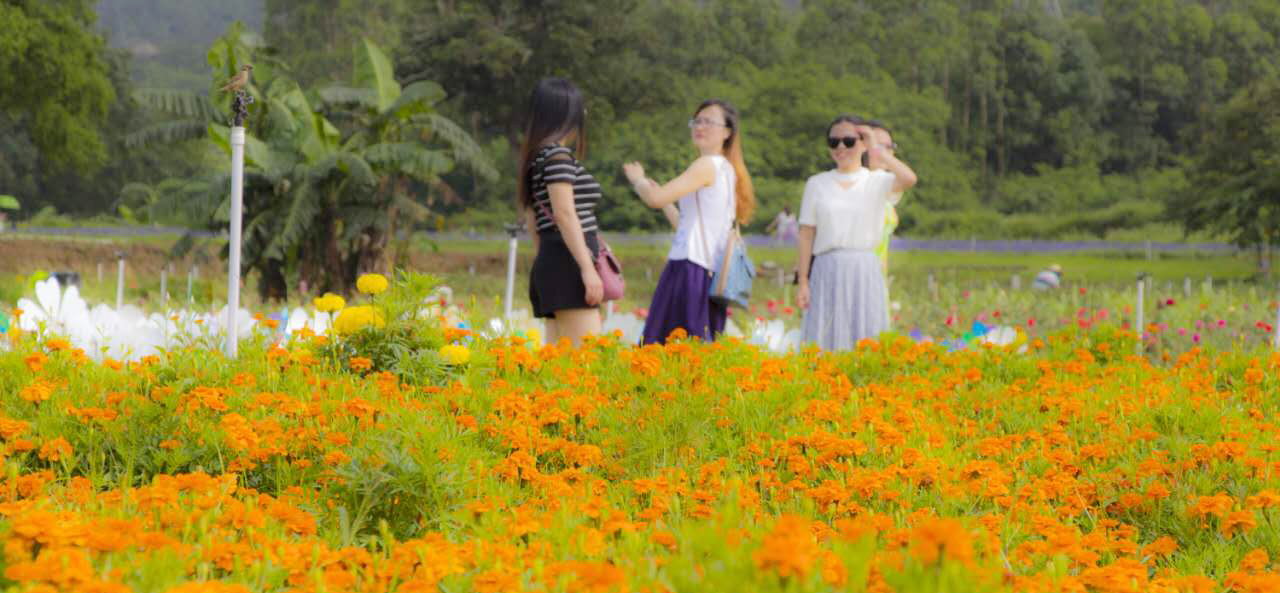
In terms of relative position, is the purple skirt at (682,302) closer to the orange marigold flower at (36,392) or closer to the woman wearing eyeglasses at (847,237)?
the woman wearing eyeglasses at (847,237)

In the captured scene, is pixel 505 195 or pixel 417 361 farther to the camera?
pixel 505 195

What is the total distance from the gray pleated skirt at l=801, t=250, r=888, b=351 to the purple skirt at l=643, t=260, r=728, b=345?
573 millimetres

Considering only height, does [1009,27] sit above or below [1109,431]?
above

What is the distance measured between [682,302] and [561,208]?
102 centimetres

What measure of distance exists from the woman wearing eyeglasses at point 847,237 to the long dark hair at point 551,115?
4.38ft

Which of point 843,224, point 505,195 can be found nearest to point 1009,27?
point 505,195

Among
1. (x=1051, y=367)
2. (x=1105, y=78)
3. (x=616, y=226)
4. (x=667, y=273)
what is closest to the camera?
(x=1051, y=367)

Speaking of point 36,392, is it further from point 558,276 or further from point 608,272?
point 608,272

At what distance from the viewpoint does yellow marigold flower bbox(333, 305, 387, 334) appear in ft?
13.4

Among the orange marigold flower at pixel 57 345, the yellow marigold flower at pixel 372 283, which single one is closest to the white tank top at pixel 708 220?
the yellow marigold flower at pixel 372 283

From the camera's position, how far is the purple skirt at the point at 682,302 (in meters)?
5.38

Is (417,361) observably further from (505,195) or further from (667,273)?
(505,195)

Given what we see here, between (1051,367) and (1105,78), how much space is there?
149 feet

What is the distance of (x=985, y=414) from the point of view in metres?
4.09
